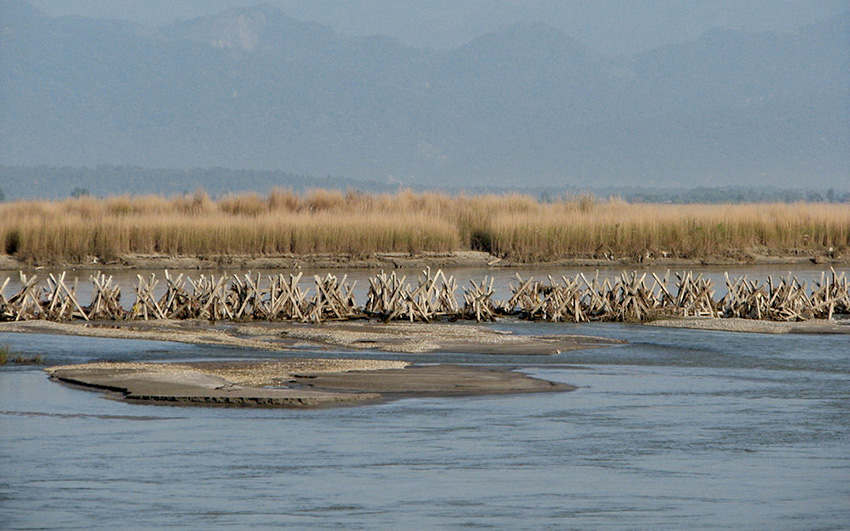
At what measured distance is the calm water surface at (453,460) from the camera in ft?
32.2

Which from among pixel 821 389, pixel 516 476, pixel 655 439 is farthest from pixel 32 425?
pixel 821 389

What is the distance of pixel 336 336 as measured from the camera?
1992cm

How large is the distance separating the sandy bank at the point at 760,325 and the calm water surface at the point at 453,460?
4.96 meters

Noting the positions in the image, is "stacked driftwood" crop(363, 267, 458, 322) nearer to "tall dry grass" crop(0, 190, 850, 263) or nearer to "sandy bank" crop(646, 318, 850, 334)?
"sandy bank" crop(646, 318, 850, 334)

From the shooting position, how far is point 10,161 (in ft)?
626

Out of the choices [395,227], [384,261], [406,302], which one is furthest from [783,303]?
[395,227]

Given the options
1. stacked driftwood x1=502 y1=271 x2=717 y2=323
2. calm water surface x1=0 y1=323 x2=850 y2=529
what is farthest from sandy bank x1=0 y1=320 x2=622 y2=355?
calm water surface x1=0 y1=323 x2=850 y2=529

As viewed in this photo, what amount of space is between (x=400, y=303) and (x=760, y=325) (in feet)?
18.6

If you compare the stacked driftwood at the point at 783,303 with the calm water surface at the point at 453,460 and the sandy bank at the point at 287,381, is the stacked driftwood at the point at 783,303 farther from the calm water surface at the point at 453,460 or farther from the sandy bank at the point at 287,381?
the sandy bank at the point at 287,381

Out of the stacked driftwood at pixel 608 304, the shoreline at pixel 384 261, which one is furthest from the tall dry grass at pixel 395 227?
the stacked driftwood at pixel 608 304

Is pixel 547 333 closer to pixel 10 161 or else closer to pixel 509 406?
pixel 509 406

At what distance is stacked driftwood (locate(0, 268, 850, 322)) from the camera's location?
2228cm

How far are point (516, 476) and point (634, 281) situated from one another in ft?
41.5

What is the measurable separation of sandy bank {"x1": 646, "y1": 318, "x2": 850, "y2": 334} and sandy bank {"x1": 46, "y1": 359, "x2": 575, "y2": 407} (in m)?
6.37
